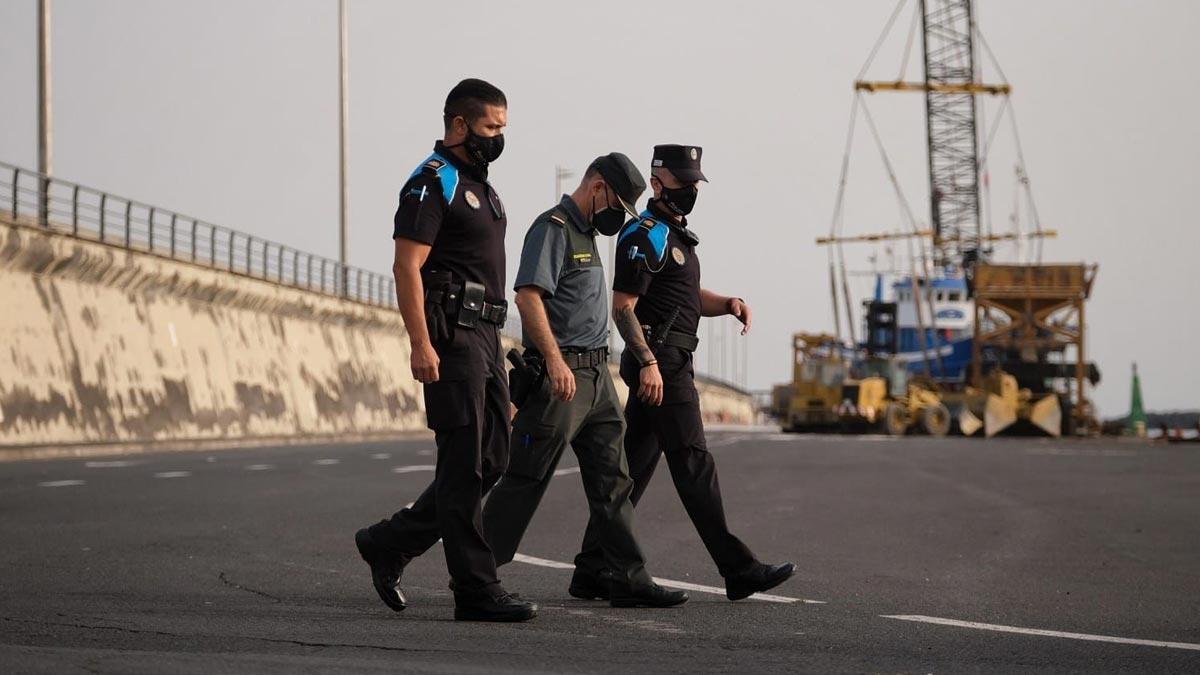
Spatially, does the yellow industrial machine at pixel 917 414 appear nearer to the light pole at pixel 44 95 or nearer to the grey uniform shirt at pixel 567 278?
the light pole at pixel 44 95

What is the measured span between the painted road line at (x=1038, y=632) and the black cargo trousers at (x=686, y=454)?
76 cm

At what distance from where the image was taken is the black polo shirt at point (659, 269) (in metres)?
7.67

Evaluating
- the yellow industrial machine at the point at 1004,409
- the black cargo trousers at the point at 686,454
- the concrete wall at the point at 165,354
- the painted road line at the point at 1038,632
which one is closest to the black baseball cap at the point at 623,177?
the black cargo trousers at the point at 686,454

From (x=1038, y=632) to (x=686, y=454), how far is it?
5.53 ft

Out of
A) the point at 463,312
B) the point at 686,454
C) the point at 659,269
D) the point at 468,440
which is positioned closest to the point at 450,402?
the point at 468,440

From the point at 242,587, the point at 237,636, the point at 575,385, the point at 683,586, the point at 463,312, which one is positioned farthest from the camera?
the point at 683,586

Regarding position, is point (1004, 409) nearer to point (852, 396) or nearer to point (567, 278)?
point (852, 396)

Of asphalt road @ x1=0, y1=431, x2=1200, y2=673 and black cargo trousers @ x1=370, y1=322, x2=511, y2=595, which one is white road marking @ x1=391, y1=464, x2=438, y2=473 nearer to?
asphalt road @ x1=0, y1=431, x2=1200, y2=673

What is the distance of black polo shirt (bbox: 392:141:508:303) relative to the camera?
663 centimetres

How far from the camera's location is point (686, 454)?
7867 millimetres

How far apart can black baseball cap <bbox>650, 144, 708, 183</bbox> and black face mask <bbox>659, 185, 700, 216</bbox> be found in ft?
0.15

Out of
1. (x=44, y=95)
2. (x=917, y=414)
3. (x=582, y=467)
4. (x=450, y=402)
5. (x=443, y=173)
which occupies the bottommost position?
(x=582, y=467)

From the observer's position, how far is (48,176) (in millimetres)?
31828

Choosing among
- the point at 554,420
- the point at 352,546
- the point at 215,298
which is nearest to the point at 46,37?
the point at 215,298
